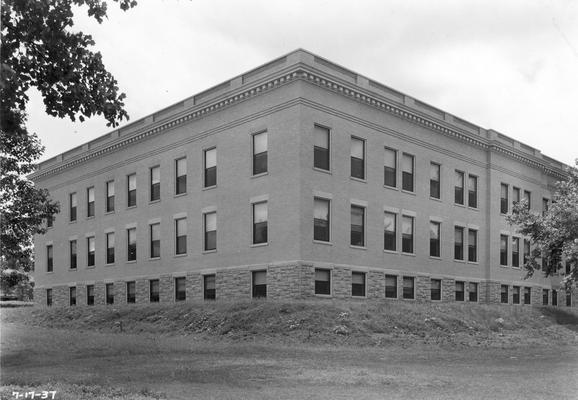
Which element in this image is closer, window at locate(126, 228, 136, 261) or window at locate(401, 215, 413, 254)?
window at locate(401, 215, 413, 254)

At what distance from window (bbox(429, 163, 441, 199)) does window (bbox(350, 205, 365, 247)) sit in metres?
6.52

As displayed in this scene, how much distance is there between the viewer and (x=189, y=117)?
3375cm

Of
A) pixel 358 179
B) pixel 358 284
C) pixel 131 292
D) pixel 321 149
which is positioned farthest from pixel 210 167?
pixel 131 292

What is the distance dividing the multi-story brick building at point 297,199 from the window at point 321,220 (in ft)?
0.27

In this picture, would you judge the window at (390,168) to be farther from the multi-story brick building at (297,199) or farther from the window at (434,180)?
the window at (434,180)

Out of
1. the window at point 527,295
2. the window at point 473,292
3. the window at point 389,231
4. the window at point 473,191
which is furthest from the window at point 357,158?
the window at point 527,295

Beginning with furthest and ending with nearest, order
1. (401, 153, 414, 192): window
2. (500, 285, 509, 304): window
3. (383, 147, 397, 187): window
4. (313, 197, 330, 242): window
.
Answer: (500, 285, 509, 304): window → (401, 153, 414, 192): window → (383, 147, 397, 187): window → (313, 197, 330, 242): window

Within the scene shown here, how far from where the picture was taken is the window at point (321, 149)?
1129 inches

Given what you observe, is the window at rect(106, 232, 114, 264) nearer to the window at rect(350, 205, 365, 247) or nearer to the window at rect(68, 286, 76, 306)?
the window at rect(68, 286, 76, 306)

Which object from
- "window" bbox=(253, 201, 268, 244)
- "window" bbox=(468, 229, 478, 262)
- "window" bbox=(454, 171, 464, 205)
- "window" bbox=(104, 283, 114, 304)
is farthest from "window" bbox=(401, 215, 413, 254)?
"window" bbox=(104, 283, 114, 304)

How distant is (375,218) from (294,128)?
6672 millimetres

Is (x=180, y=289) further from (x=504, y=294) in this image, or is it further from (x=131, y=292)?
(x=504, y=294)

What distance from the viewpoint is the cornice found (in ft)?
93.0

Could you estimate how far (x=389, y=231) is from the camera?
32438 mm
